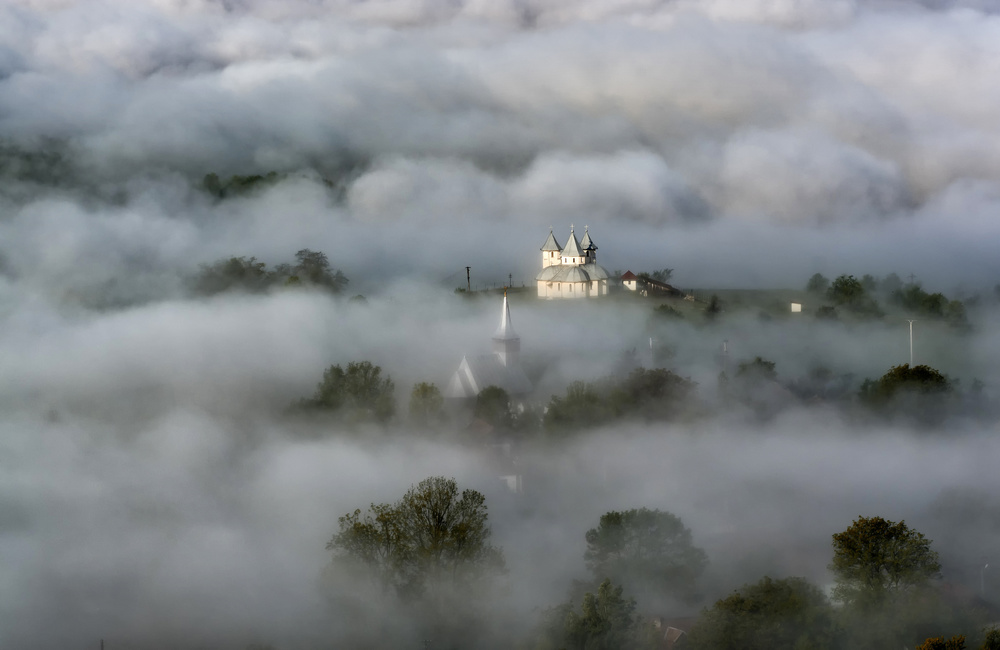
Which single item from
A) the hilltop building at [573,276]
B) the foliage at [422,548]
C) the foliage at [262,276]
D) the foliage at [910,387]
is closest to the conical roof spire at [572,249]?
the hilltop building at [573,276]

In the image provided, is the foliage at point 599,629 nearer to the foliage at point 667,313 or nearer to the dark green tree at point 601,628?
the dark green tree at point 601,628

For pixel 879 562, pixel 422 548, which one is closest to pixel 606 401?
pixel 422 548

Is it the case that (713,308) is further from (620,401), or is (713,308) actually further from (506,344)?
(620,401)

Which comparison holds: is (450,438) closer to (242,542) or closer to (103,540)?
(242,542)

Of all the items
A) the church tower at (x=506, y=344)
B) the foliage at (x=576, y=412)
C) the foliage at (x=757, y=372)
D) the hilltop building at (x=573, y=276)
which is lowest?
the foliage at (x=576, y=412)

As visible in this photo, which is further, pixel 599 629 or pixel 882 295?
pixel 882 295

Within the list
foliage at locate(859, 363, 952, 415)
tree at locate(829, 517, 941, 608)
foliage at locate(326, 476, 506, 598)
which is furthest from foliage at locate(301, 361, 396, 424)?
foliage at locate(859, 363, 952, 415)

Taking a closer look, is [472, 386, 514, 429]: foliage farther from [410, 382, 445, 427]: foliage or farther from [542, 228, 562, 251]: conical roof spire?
[542, 228, 562, 251]: conical roof spire
